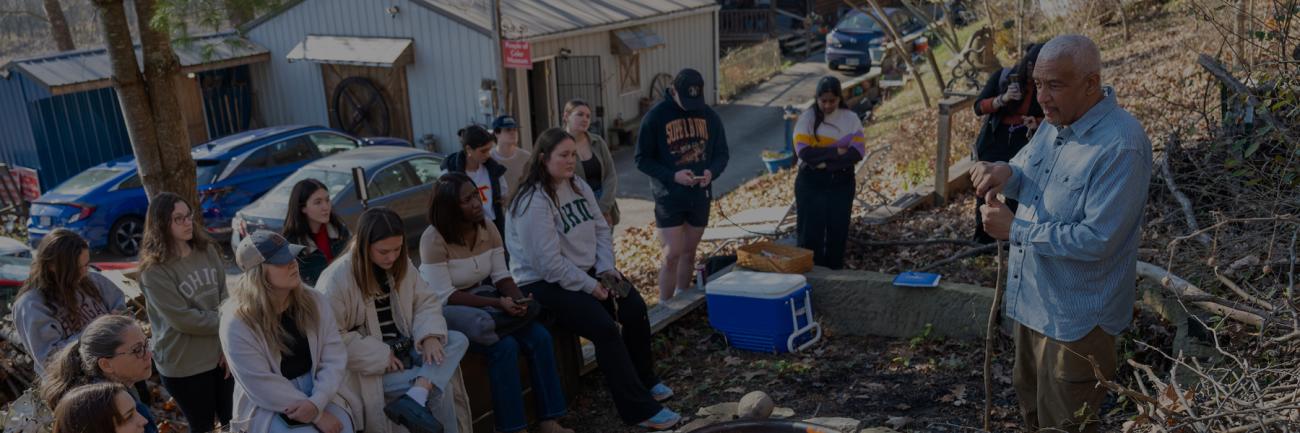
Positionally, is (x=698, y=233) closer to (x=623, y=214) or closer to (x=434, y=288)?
(x=434, y=288)

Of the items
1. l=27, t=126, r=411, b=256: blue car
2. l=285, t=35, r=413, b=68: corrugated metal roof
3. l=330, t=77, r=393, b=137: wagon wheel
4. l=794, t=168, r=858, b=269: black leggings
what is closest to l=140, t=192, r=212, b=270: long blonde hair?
l=794, t=168, r=858, b=269: black leggings

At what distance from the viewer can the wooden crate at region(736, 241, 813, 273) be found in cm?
688

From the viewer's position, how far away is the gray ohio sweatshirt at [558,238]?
19.2 ft

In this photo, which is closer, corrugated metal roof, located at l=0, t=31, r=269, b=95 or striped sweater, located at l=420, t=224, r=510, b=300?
striped sweater, located at l=420, t=224, r=510, b=300

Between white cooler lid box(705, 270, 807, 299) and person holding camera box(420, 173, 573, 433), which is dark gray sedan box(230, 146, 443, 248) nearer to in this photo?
white cooler lid box(705, 270, 807, 299)

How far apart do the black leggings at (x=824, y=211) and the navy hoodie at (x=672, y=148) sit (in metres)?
0.68

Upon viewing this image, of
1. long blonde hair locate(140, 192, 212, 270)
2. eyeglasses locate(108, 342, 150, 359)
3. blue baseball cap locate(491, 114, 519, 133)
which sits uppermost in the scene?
blue baseball cap locate(491, 114, 519, 133)

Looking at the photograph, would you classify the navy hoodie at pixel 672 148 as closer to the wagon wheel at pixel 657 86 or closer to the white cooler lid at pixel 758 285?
the white cooler lid at pixel 758 285

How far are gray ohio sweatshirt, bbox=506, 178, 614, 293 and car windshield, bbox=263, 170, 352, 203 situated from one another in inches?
241

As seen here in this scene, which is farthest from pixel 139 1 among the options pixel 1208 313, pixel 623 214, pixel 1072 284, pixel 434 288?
pixel 623 214

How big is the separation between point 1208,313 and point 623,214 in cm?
1020

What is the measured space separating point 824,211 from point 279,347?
161 inches

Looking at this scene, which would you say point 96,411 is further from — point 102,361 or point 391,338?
point 391,338

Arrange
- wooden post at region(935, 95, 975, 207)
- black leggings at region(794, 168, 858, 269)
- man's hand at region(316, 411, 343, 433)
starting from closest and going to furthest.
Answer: man's hand at region(316, 411, 343, 433)
black leggings at region(794, 168, 858, 269)
wooden post at region(935, 95, 975, 207)
